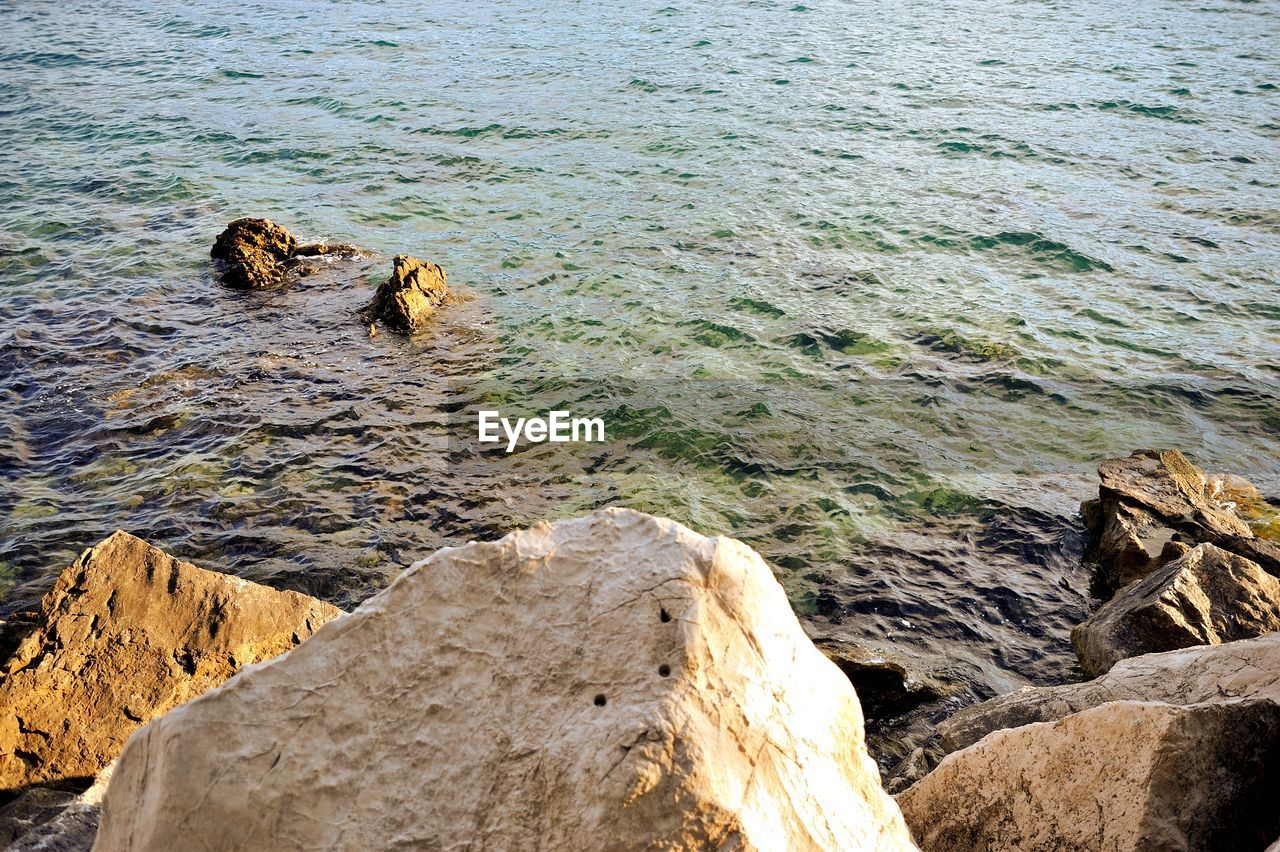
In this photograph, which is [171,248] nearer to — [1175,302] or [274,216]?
[274,216]

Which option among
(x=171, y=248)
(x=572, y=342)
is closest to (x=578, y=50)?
(x=171, y=248)

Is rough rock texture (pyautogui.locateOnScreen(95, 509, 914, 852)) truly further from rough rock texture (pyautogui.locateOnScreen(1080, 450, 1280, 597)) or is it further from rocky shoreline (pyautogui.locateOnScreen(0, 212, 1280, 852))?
rough rock texture (pyautogui.locateOnScreen(1080, 450, 1280, 597))

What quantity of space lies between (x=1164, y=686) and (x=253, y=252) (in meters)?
14.0

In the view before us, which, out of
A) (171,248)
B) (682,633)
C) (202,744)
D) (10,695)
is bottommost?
(171,248)

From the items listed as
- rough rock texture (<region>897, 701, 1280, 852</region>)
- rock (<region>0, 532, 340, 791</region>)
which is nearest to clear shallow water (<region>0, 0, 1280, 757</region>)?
rock (<region>0, 532, 340, 791</region>)

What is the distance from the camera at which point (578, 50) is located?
28.3 m

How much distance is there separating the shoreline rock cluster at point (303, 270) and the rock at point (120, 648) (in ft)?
23.0

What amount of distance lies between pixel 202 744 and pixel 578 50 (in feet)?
89.1

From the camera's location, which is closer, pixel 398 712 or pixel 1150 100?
pixel 398 712

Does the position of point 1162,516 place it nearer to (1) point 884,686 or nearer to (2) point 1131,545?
(2) point 1131,545

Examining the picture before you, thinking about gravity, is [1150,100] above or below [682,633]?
below

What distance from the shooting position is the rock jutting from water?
15164 mm

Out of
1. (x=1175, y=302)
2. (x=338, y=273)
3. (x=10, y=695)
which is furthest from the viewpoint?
(x=338, y=273)

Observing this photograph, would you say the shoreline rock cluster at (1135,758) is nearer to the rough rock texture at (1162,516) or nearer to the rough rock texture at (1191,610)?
the rough rock texture at (1191,610)
